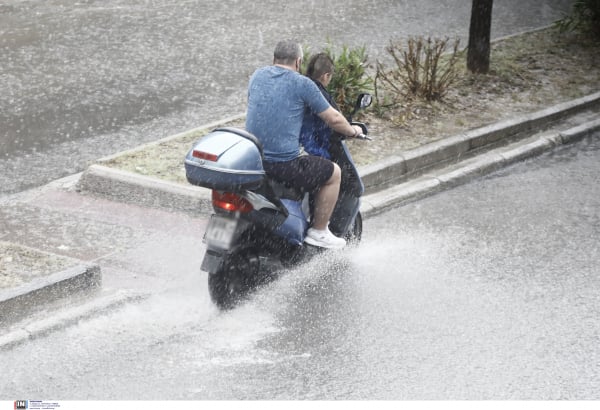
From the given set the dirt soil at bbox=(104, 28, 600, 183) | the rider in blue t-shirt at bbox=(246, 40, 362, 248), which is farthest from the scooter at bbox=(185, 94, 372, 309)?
the dirt soil at bbox=(104, 28, 600, 183)

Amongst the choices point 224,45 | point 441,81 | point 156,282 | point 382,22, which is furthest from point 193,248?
point 382,22

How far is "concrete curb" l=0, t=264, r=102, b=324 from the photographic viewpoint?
241 inches

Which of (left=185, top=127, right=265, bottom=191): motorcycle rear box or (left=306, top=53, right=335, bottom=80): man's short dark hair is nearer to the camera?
(left=185, top=127, right=265, bottom=191): motorcycle rear box

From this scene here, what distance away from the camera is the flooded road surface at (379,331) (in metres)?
5.52

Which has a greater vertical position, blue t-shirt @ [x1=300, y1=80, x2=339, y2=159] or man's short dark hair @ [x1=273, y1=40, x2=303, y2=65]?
man's short dark hair @ [x1=273, y1=40, x2=303, y2=65]

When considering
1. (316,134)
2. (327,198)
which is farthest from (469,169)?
(327,198)

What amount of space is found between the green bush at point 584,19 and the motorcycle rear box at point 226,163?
861 centimetres

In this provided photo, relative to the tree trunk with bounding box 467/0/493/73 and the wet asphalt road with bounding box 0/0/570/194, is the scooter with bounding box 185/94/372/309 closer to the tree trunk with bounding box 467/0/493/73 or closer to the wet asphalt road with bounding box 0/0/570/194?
the wet asphalt road with bounding box 0/0/570/194

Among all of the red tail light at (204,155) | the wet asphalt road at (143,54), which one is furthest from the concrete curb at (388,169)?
the red tail light at (204,155)

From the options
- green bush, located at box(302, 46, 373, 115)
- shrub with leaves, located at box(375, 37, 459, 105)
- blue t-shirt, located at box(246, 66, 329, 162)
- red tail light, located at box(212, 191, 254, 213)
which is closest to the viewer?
red tail light, located at box(212, 191, 254, 213)

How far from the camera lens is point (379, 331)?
6234mm

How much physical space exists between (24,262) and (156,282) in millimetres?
869

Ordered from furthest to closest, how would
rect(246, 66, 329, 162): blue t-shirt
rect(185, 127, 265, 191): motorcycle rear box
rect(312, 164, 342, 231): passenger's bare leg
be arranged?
rect(312, 164, 342, 231): passenger's bare leg
rect(246, 66, 329, 162): blue t-shirt
rect(185, 127, 265, 191): motorcycle rear box
